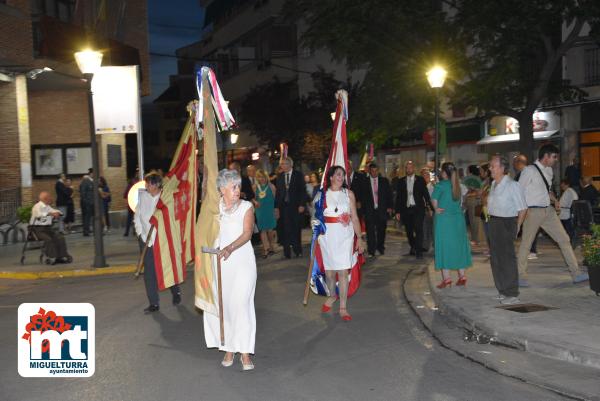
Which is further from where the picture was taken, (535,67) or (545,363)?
(535,67)

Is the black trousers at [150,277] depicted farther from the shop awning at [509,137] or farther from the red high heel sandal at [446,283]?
the shop awning at [509,137]

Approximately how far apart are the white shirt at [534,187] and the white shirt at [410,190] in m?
3.93

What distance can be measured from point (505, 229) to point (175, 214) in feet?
13.3

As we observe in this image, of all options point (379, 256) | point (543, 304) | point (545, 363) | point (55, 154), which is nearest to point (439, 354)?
point (545, 363)

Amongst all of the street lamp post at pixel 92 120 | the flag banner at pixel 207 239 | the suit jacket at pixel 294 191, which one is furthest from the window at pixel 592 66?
the flag banner at pixel 207 239

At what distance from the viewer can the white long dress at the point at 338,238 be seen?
8375 millimetres

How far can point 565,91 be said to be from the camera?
20609 mm

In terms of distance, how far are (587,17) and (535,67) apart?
6.01 m

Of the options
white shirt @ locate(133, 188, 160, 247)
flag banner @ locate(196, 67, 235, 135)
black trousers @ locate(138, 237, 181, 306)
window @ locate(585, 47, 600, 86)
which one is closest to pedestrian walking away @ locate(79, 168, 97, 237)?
white shirt @ locate(133, 188, 160, 247)

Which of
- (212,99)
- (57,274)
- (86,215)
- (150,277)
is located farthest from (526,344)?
(86,215)

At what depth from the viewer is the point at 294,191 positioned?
13992 millimetres

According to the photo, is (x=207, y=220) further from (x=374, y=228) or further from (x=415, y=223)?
(x=374, y=228)

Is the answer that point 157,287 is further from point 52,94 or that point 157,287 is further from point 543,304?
point 52,94

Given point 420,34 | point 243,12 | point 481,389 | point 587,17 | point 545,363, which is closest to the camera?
point 481,389
